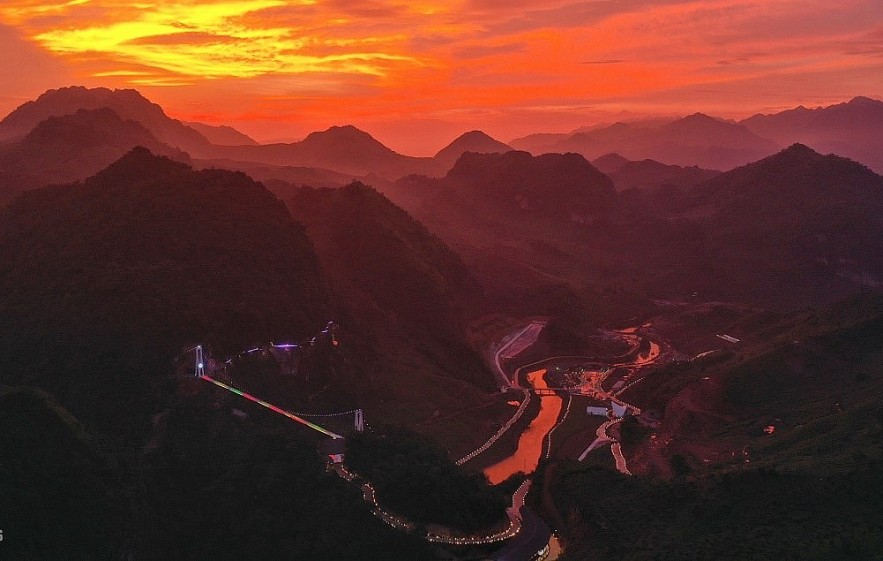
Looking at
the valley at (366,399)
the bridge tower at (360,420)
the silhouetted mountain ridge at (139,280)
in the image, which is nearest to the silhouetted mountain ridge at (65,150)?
the valley at (366,399)

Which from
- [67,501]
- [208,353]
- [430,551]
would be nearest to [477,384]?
[208,353]

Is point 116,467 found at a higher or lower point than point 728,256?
higher

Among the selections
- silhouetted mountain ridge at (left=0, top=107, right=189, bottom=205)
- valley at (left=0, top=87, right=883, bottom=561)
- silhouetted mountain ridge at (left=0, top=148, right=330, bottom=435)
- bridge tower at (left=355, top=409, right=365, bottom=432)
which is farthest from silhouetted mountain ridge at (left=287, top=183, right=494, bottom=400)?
silhouetted mountain ridge at (left=0, top=107, right=189, bottom=205)

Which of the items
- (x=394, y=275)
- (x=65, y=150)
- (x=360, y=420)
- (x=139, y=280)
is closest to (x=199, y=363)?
(x=139, y=280)

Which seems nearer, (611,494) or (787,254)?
(611,494)

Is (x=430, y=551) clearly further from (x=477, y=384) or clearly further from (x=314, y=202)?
(x=314, y=202)

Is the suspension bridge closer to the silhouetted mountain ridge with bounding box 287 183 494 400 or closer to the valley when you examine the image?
the valley
